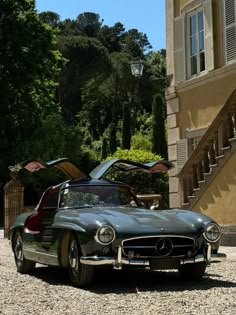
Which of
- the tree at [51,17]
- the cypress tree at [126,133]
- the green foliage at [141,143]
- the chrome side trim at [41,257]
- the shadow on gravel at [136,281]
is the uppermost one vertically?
the tree at [51,17]

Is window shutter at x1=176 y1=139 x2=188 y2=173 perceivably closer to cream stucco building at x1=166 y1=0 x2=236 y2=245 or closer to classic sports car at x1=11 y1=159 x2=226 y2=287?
cream stucco building at x1=166 y1=0 x2=236 y2=245

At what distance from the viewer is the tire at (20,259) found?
382 inches

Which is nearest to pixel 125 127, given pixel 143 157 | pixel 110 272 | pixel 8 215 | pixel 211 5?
pixel 143 157

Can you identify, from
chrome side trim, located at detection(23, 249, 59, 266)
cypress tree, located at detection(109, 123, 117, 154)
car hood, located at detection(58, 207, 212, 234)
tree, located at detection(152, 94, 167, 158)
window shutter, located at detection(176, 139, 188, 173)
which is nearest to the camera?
car hood, located at detection(58, 207, 212, 234)

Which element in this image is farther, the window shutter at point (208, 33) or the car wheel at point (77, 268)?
the window shutter at point (208, 33)

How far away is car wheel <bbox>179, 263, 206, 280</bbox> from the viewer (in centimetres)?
812

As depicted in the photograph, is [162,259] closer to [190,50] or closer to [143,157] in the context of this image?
[190,50]

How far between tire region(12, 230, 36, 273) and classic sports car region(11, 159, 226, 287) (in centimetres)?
26

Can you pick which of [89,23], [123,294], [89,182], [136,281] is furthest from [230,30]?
[89,23]

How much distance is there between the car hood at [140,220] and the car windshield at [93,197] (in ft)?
1.21

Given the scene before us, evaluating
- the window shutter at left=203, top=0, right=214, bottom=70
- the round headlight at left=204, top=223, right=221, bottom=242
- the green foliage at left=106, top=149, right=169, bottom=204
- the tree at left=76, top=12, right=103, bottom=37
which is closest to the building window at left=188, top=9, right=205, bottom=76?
the window shutter at left=203, top=0, right=214, bottom=70

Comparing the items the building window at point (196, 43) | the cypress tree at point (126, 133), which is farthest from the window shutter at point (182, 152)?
the cypress tree at point (126, 133)

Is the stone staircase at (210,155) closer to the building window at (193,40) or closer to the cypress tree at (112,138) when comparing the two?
the building window at (193,40)

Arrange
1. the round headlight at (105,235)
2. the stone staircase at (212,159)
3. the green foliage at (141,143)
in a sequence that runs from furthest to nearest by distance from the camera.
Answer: the green foliage at (141,143), the stone staircase at (212,159), the round headlight at (105,235)
